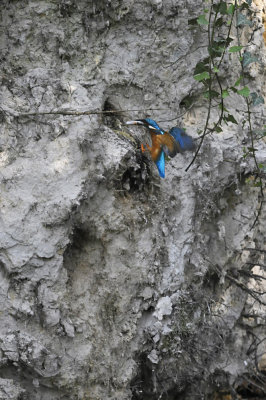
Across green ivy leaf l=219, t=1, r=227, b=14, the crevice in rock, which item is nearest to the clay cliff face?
the crevice in rock

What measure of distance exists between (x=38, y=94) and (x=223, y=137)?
1025 mm

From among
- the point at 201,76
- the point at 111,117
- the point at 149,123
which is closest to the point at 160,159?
the point at 149,123

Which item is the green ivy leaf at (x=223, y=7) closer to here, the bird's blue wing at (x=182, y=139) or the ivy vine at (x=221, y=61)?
the ivy vine at (x=221, y=61)

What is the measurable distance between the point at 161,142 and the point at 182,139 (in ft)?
0.48

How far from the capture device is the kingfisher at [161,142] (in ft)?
7.97

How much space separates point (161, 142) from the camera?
8.07 ft

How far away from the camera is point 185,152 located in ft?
8.41

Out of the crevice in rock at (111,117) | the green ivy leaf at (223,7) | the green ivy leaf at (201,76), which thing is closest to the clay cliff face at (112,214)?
the crevice in rock at (111,117)

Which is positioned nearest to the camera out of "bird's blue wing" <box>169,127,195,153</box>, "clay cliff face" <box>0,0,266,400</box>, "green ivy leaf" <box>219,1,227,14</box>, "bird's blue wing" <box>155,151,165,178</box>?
"clay cliff face" <box>0,0,266,400</box>

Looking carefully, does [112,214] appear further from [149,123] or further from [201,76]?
[201,76]

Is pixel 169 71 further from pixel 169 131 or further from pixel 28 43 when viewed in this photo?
pixel 28 43

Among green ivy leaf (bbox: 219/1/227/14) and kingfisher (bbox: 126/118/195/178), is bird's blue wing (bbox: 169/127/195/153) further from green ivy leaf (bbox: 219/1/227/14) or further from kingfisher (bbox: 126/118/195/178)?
green ivy leaf (bbox: 219/1/227/14)

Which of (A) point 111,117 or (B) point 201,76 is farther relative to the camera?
(A) point 111,117

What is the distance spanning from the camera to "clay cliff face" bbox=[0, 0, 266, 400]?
6.84ft
